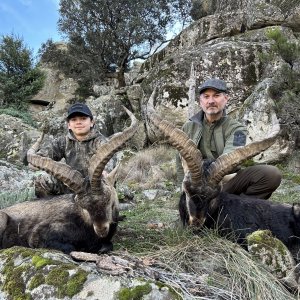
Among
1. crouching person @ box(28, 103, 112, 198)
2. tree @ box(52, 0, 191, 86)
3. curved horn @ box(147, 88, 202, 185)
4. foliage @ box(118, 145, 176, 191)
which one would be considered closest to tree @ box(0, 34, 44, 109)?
tree @ box(52, 0, 191, 86)

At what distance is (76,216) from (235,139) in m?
2.28

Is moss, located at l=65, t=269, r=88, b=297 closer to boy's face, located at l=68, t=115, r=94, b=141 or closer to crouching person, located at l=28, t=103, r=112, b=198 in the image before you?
crouching person, located at l=28, t=103, r=112, b=198

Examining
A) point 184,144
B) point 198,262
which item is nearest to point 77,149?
point 184,144

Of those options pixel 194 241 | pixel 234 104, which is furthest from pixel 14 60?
pixel 194 241

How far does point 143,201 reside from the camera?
9.31 meters

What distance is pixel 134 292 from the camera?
123 inches

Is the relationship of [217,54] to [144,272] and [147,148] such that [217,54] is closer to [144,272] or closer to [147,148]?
[147,148]

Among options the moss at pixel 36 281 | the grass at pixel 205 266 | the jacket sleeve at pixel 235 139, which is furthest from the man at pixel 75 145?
the moss at pixel 36 281

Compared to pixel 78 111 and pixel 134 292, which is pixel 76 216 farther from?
pixel 134 292

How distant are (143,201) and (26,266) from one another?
5.80 m

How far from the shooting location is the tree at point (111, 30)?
25.8 meters

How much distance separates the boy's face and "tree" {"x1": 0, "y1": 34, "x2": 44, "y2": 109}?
19.7 meters

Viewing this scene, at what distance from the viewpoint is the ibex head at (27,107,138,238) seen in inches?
195

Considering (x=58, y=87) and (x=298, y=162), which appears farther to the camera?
(x=58, y=87)
